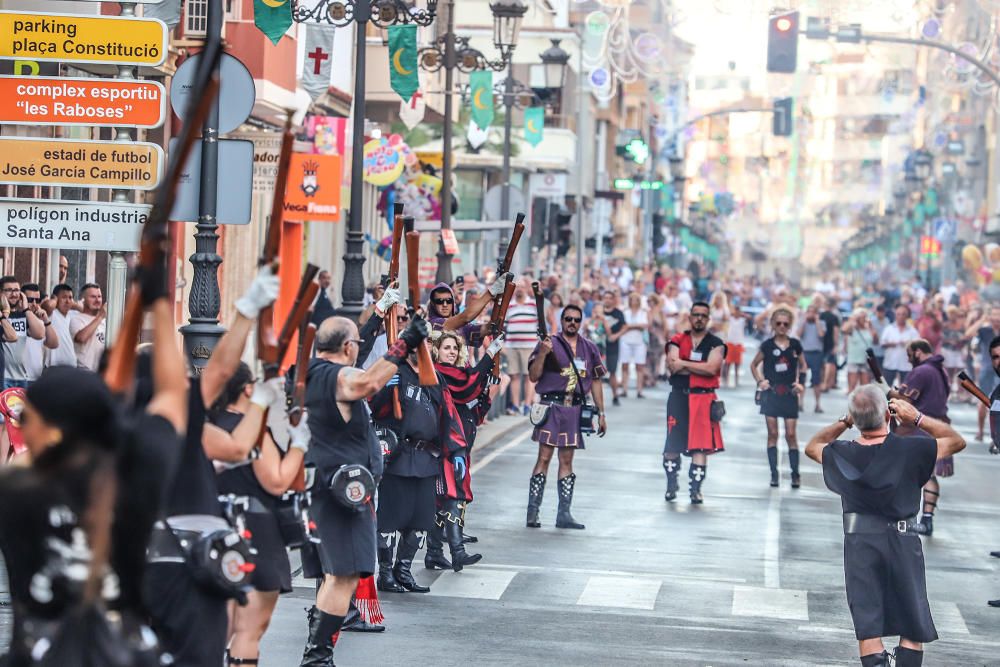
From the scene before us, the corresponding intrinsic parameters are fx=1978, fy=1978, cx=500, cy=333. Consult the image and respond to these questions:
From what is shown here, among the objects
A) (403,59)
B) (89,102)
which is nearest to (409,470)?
(89,102)

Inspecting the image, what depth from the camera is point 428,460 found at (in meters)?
12.6

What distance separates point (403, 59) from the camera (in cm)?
2411

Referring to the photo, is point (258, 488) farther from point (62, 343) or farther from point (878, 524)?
point (62, 343)

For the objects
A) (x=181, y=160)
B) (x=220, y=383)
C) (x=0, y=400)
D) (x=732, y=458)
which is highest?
(x=181, y=160)

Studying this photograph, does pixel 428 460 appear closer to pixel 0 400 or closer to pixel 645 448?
pixel 0 400

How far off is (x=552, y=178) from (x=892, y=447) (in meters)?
38.3

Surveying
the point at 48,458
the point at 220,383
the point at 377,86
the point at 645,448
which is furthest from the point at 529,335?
the point at 48,458

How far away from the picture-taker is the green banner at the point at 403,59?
24.0 m

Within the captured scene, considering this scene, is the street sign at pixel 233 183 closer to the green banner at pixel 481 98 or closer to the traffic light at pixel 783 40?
the traffic light at pixel 783 40

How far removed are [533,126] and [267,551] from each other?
111 ft

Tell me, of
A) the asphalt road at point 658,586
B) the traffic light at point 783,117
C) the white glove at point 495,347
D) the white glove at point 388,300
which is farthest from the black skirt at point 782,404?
the traffic light at point 783,117

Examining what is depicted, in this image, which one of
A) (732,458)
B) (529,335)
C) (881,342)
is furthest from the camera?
(881,342)

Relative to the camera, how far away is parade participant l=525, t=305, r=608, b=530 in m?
16.5

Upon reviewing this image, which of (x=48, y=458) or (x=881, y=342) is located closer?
(x=48, y=458)
